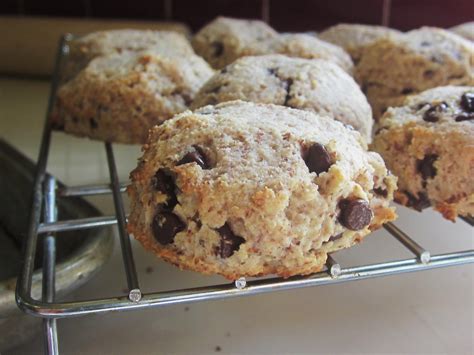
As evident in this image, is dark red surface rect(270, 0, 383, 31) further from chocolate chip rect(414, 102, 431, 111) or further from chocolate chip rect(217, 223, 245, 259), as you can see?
chocolate chip rect(217, 223, 245, 259)

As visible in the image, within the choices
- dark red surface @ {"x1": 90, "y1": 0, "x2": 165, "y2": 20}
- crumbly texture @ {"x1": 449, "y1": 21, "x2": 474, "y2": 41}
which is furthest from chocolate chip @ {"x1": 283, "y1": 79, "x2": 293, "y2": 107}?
dark red surface @ {"x1": 90, "y1": 0, "x2": 165, "y2": 20}

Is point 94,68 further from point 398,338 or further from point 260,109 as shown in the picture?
point 398,338

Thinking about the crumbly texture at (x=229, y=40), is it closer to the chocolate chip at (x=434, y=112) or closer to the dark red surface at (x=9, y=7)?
the chocolate chip at (x=434, y=112)

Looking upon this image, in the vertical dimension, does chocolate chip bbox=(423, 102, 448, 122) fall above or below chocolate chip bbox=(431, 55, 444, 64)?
below

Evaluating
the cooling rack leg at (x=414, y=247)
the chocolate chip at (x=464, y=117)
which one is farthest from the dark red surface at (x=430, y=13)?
the cooling rack leg at (x=414, y=247)

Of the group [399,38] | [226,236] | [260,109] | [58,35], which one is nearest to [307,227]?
[226,236]

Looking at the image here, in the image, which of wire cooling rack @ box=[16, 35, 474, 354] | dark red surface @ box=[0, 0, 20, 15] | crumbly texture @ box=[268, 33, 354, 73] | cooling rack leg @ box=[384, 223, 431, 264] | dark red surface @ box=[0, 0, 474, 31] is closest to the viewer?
wire cooling rack @ box=[16, 35, 474, 354]
